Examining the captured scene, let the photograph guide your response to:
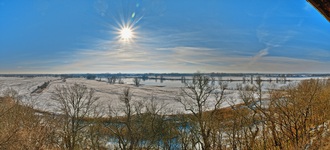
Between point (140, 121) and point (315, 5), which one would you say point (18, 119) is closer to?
point (140, 121)

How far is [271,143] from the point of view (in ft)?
62.7

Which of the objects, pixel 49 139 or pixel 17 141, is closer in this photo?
pixel 17 141

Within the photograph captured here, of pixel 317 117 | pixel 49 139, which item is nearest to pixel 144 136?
pixel 49 139

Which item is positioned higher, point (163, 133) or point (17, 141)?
point (17, 141)

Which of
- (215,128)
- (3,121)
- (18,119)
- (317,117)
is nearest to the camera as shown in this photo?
(3,121)

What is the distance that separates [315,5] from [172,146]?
74.5 feet

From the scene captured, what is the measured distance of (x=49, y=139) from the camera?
17578mm

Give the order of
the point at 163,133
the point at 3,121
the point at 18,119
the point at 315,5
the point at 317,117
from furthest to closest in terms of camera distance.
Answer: the point at 163,133
the point at 317,117
the point at 18,119
the point at 3,121
the point at 315,5

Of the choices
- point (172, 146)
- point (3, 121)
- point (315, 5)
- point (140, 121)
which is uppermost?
point (315, 5)

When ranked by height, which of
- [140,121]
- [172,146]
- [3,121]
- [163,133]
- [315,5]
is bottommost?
[172,146]

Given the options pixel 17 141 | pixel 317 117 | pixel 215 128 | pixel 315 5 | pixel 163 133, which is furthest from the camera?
pixel 163 133

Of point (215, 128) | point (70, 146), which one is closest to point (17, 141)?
point (70, 146)

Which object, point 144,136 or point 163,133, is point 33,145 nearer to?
point 144,136

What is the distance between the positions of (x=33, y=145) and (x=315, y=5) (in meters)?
15.4
